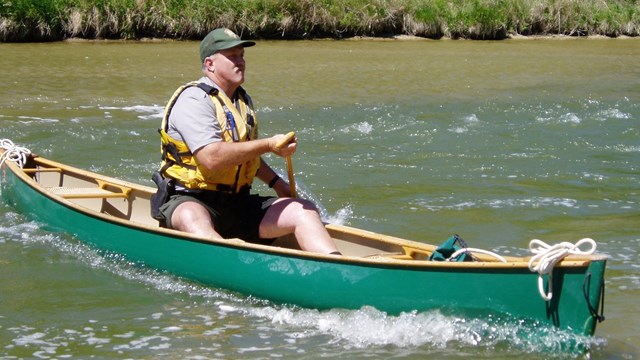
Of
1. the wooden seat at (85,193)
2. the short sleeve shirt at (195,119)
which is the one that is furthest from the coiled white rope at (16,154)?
the short sleeve shirt at (195,119)

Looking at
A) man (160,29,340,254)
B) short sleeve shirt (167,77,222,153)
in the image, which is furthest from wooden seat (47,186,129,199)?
short sleeve shirt (167,77,222,153)

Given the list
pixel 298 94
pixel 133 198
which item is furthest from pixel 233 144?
pixel 298 94

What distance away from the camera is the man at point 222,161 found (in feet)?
18.6

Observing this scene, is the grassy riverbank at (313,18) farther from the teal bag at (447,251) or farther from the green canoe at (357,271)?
the teal bag at (447,251)

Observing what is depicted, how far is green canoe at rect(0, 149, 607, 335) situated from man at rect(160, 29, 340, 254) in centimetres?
19

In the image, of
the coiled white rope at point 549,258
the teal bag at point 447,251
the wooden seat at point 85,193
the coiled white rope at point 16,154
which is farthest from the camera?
the coiled white rope at point 16,154

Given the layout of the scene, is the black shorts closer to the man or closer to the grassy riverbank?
the man

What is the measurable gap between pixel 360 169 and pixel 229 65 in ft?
14.1

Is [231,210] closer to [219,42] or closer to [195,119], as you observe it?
[195,119]

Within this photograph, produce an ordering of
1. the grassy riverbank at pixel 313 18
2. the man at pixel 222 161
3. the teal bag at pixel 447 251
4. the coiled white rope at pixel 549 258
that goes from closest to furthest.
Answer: the coiled white rope at pixel 549 258 → the teal bag at pixel 447 251 → the man at pixel 222 161 → the grassy riverbank at pixel 313 18

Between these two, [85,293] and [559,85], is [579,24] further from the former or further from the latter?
[85,293]

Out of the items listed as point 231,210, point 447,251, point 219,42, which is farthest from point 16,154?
point 447,251

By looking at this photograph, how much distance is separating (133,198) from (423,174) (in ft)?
10.3

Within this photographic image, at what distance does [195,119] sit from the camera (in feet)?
18.7
